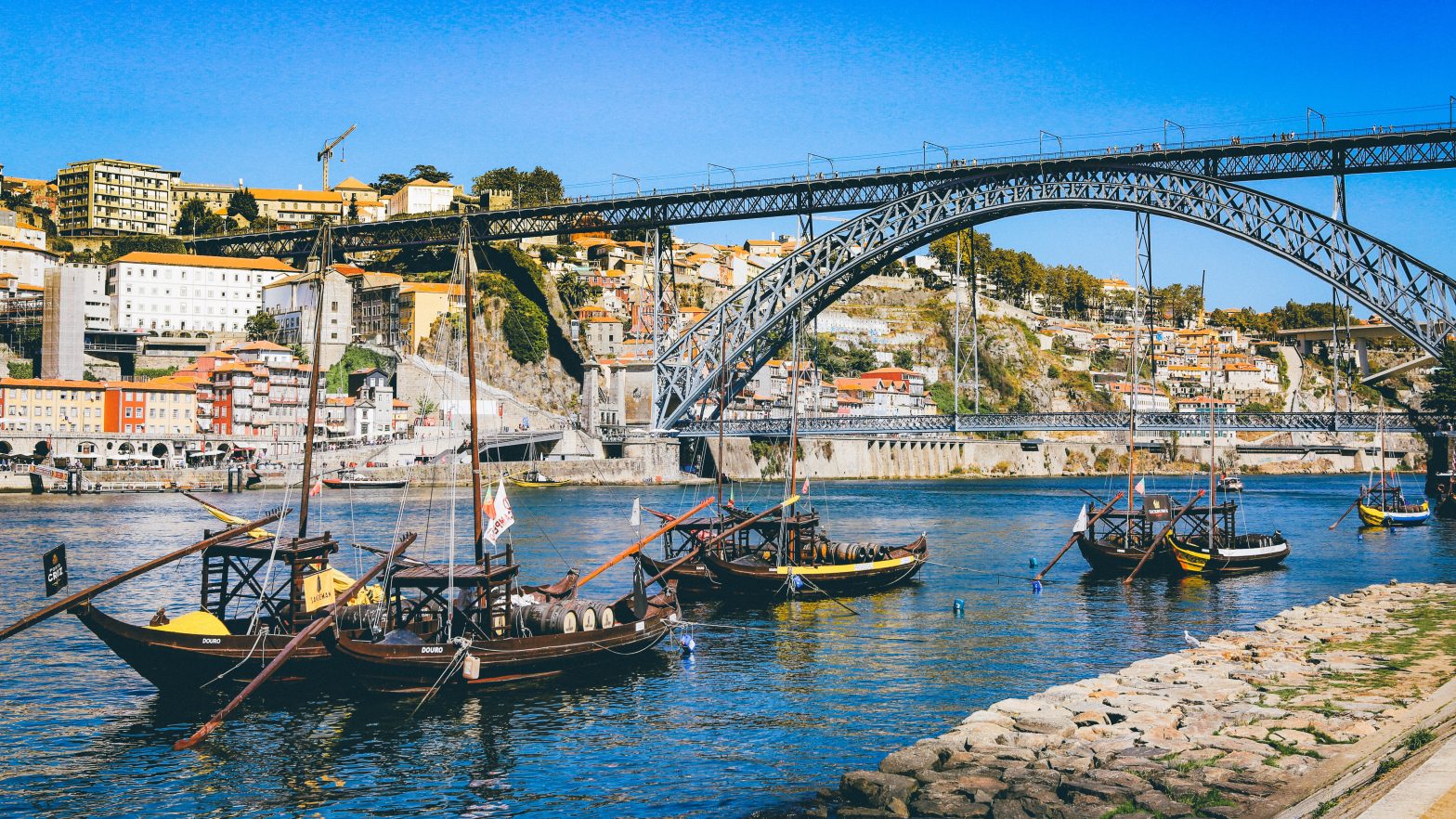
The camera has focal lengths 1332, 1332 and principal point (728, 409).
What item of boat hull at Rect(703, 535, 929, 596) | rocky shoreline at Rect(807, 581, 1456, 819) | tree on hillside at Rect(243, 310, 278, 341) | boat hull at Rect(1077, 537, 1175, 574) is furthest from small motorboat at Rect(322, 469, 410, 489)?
rocky shoreline at Rect(807, 581, 1456, 819)

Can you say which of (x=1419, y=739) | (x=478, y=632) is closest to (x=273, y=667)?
(x=478, y=632)

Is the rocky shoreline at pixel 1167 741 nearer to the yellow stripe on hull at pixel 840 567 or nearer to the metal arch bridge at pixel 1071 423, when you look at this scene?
the yellow stripe on hull at pixel 840 567

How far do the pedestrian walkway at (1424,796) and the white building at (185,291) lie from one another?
105734 mm

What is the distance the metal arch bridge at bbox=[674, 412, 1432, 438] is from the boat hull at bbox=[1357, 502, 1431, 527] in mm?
10560

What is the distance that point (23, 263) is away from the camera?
107 meters

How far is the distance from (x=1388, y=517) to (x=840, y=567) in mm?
34402

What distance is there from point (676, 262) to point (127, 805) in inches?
5023

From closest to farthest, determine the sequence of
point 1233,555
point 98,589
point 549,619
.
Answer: point 98,589 → point 549,619 → point 1233,555

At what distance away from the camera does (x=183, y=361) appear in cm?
10062

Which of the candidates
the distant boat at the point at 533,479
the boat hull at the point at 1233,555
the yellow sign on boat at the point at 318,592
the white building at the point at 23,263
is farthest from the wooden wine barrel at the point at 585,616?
the white building at the point at 23,263

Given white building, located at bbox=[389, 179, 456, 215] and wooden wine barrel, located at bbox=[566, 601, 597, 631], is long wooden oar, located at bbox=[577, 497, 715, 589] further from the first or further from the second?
white building, located at bbox=[389, 179, 456, 215]

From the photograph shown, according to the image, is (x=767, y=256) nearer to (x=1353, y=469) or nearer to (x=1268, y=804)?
(x=1353, y=469)

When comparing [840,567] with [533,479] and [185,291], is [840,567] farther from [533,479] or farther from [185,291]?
[185,291]

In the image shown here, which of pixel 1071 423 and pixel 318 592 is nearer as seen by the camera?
pixel 318 592
